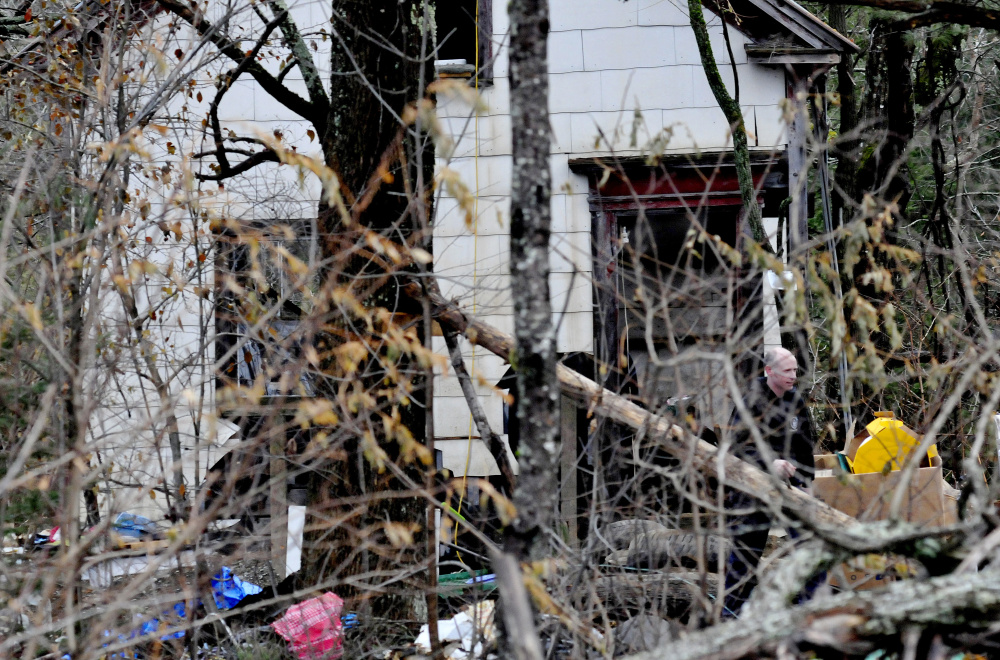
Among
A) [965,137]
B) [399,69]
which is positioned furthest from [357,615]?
[965,137]

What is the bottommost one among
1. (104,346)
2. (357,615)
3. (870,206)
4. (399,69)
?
(357,615)

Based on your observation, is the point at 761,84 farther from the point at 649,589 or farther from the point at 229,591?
the point at 229,591

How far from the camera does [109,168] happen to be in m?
4.49

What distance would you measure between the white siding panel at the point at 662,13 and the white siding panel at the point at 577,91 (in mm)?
686

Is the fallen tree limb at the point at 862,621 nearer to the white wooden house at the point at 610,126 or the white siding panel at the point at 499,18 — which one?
the white wooden house at the point at 610,126

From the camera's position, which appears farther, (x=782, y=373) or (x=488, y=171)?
(x=488, y=171)

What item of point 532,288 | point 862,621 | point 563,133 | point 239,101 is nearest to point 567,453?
point 563,133

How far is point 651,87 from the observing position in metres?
8.87

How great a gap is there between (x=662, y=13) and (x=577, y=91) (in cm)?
107

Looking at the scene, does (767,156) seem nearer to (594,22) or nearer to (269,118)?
(594,22)

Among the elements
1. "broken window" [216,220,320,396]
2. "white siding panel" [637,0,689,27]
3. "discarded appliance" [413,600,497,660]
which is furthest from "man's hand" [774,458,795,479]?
"white siding panel" [637,0,689,27]

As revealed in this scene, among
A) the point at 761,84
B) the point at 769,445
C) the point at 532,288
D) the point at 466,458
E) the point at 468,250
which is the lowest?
the point at 466,458

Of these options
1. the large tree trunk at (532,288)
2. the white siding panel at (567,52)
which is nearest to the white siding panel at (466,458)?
the white siding panel at (567,52)

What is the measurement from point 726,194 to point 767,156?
507 millimetres
